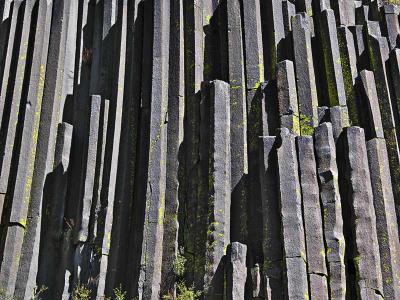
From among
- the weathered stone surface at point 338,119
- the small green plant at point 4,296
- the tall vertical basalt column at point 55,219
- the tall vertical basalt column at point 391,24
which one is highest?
the tall vertical basalt column at point 391,24

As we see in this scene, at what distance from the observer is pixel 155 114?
10000 mm

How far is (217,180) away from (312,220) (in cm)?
127

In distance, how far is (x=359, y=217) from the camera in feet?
28.1

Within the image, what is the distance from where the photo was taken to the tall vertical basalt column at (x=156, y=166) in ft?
29.2

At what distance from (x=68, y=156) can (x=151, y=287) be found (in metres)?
2.48

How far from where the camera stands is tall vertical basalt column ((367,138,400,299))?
8430 millimetres

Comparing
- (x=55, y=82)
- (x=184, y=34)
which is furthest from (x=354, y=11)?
(x=55, y=82)

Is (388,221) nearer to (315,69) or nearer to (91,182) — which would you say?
(315,69)

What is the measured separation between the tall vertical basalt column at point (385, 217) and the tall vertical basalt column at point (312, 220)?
29.1 inches

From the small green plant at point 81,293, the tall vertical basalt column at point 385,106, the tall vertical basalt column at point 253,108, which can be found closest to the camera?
the tall vertical basalt column at point 253,108

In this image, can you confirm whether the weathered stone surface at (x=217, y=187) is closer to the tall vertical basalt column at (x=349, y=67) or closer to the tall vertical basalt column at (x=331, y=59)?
the tall vertical basalt column at (x=331, y=59)

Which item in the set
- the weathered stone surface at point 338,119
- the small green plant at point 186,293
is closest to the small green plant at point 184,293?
the small green plant at point 186,293

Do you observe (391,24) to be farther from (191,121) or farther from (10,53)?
(10,53)

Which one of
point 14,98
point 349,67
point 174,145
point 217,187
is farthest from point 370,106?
point 14,98
